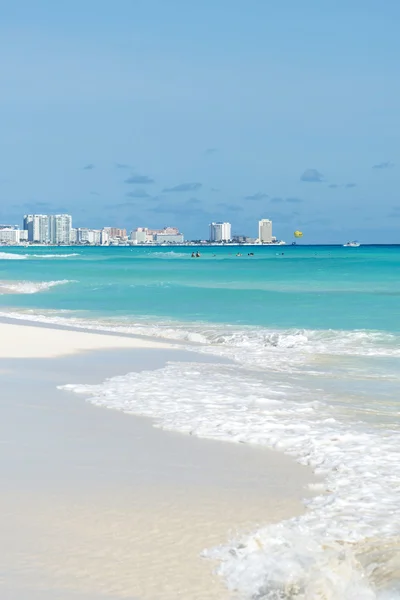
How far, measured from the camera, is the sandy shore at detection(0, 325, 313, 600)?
465 centimetres

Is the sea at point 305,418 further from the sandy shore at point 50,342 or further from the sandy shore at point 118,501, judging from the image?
the sandy shore at point 50,342

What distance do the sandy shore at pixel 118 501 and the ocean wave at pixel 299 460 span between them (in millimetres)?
228

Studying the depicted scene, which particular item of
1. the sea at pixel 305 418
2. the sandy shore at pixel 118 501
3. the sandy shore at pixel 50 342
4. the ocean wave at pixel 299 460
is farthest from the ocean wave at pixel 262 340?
the sandy shore at pixel 118 501

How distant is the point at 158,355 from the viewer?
15375 millimetres

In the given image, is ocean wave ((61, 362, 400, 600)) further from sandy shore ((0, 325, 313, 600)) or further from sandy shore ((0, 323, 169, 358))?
sandy shore ((0, 323, 169, 358))

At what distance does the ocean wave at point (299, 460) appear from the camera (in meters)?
4.75

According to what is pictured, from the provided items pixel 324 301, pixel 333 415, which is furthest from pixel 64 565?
pixel 324 301

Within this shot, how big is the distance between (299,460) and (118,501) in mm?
2006

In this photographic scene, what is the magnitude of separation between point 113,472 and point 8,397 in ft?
12.3

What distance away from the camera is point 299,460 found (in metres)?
7.38

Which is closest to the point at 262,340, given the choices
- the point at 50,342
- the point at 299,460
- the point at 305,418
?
the point at 50,342

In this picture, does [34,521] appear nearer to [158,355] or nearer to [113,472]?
[113,472]

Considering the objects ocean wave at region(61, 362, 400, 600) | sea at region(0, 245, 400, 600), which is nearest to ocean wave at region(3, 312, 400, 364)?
sea at region(0, 245, 400, 600)

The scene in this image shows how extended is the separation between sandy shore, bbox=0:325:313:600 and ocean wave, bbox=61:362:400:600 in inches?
9.0
